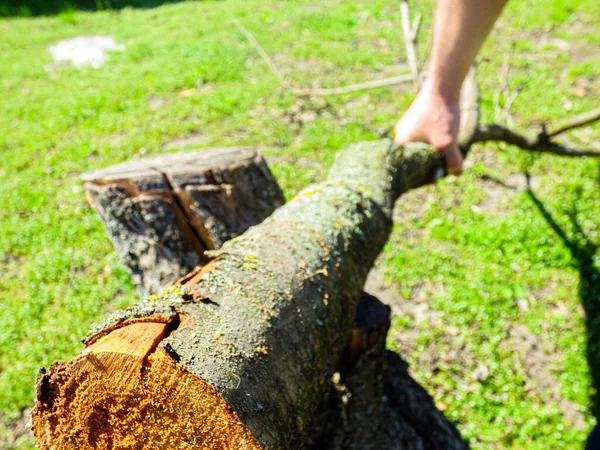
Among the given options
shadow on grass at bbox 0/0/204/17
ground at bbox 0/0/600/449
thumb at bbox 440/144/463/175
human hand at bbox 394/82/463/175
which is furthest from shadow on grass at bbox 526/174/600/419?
shadow on grass at bbox 0/0/204/17

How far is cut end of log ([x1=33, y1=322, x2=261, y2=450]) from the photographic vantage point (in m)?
0.97

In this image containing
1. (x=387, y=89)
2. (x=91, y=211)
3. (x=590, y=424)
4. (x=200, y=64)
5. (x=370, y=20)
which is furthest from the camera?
(x=370, y=20)

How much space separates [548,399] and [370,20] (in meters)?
6.81

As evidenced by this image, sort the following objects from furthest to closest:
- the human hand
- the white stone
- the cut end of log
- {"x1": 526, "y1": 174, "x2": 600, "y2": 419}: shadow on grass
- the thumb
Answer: the white stone
{"x1": 526, "y1": 174, "x2": 600, "y2": 419}: shadow on grass
the thumb
the human hand
the cut end of log

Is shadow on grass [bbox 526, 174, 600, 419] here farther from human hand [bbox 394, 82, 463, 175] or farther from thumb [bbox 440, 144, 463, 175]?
human hand [bbox 394, 82, 463, 175]

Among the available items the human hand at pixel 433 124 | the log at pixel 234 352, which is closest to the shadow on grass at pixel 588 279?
the human hand at pixel 433 124

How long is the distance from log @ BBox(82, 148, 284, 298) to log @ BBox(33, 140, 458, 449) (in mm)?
586

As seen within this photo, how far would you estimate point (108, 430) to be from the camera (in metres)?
0.99

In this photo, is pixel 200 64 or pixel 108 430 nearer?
pixel 108 430

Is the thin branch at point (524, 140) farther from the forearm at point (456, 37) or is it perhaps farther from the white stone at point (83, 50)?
the white stone at point (83, 50)

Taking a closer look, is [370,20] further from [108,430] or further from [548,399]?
[108,430]

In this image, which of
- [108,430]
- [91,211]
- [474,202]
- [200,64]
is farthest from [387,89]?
[108,430]

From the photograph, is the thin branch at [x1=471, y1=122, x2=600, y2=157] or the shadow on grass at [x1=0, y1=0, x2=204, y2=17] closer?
the thin branch at [x1=471, y1=122, x2=600, y2=157]

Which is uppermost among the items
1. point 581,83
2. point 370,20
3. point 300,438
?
point 370,20
